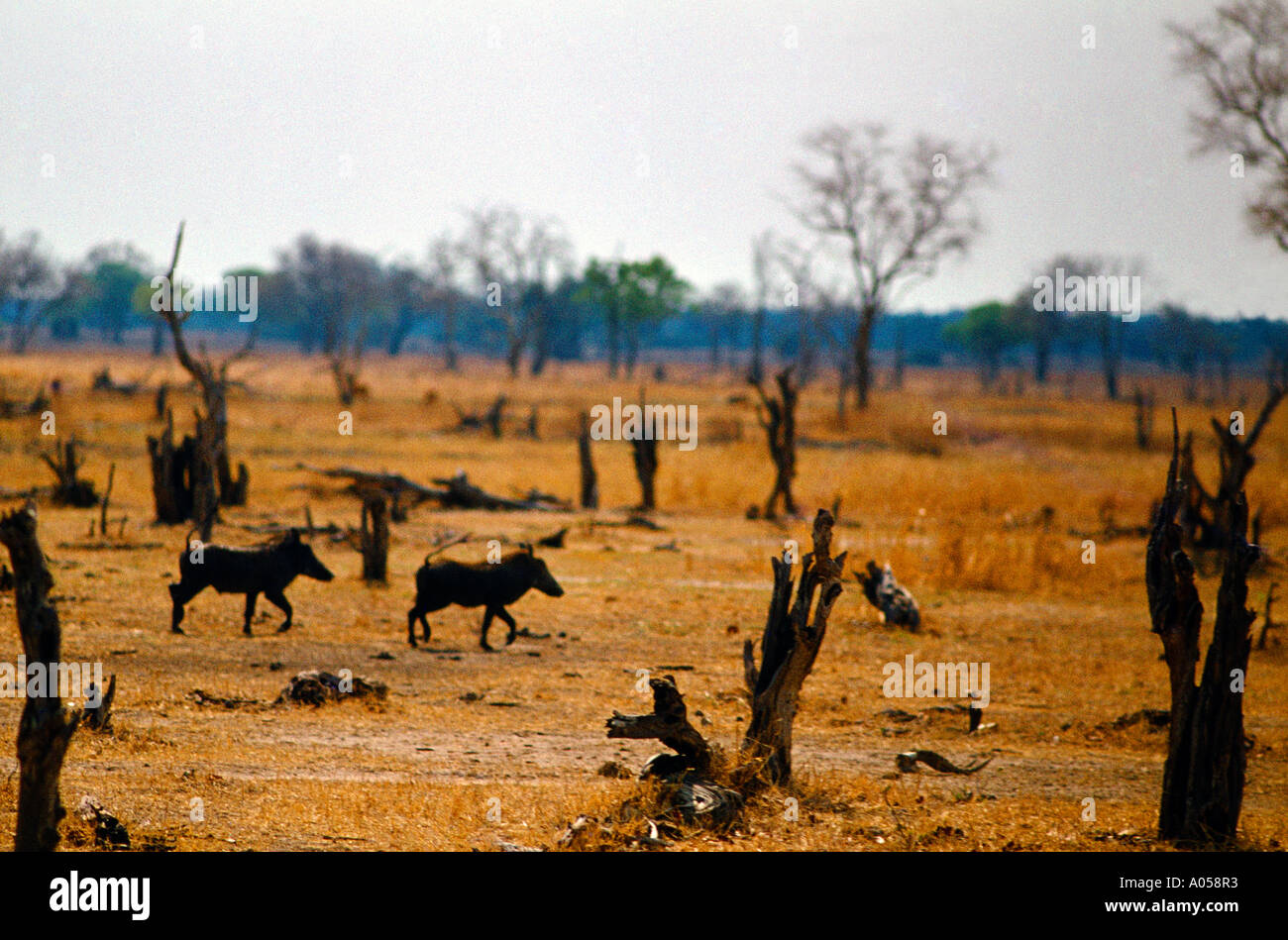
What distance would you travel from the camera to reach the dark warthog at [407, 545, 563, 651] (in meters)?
12.5

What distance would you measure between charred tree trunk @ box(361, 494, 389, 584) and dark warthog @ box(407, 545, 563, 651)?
335 centimetres

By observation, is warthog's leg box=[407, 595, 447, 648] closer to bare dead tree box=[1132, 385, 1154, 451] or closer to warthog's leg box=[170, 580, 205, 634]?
warthog's leg box=[170, 580, 205, 634]

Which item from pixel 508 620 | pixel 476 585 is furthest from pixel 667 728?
pixel 508 620

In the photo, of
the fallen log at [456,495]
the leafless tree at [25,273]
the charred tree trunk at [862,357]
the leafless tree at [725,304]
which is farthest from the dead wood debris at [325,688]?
the leafless tree at [725,304]

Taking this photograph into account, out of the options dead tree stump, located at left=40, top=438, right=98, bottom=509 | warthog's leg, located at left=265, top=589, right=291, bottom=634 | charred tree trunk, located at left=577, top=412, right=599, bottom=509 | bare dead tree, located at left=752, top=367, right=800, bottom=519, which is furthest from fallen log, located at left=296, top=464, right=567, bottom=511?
warthog's leg, located at left=265, top=589, right=291, bottom=634

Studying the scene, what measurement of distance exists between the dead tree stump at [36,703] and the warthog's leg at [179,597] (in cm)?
667

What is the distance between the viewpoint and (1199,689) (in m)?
7.57

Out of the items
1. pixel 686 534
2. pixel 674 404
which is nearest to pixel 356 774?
pixel 686 534

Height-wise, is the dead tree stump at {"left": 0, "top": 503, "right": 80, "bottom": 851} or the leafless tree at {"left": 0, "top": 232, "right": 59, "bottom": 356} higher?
the leafless tree at {"left": 0, "top": 232, "right": 59, "bottom": 356}

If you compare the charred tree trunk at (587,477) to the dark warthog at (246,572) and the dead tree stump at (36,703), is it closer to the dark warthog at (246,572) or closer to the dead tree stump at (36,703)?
the dark warthog at (246,572)

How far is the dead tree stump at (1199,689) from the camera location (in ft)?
24.2
